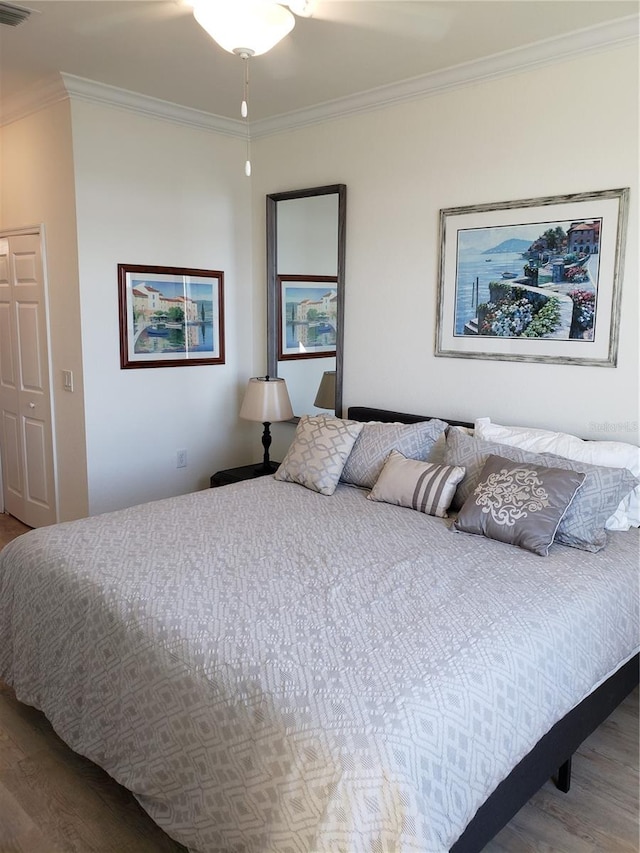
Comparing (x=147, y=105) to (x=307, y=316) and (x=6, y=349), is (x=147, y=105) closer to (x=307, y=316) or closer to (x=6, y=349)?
(x=307, y=316)

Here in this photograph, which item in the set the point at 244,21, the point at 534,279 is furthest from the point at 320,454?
the point at 244,21

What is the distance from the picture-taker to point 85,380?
370 cm

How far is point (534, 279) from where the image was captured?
10.1 ft

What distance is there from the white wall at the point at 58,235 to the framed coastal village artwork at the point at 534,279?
206 cm

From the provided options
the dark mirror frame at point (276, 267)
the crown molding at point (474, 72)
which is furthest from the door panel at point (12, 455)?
the crown molding at point (474, 72)

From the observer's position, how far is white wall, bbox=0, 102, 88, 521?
11.8 ft

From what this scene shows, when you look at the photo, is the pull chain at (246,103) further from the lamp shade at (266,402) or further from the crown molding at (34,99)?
the lamp shade at (266,402)

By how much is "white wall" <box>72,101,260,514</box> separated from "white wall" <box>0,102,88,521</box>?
0.08m

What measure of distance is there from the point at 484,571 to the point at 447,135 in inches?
89.3

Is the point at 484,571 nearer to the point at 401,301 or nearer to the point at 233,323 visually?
the point at 401,301

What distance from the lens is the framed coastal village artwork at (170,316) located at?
3.82 m

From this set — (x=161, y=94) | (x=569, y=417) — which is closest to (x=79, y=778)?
(x=569, y=417)

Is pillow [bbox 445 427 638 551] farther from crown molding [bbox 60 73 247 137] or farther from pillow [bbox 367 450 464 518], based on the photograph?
crown molding [bbox 60 73 247 137]

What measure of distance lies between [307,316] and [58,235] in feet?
5.01
